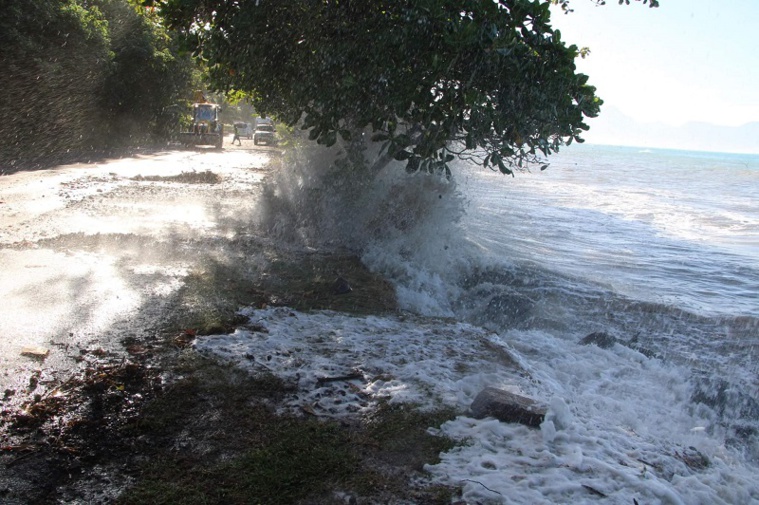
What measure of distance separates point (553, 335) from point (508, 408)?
3400 millimetres

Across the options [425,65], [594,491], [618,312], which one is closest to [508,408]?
[594,491]

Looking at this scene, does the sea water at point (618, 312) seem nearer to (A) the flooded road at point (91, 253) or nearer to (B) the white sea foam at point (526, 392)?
(B) the white sea foam at point (526, 392)

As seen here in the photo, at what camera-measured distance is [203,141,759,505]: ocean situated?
431 cm

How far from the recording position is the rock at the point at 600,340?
297 inches

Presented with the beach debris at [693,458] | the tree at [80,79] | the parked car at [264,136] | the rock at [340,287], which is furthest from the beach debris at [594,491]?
the parked car at [264,136]

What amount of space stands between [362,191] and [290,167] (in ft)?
9.96

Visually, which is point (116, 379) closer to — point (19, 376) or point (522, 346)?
point (19, 376)

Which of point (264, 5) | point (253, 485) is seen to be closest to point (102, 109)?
point (264, 5)

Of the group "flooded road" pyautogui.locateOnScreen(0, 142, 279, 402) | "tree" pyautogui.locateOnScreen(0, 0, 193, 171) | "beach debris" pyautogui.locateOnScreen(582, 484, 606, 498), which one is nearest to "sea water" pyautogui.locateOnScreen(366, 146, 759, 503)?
"beach debris" pyautogui.locateOnScreen(582, 484, 606, 498)

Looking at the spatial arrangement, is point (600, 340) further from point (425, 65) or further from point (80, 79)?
point (80, 79)

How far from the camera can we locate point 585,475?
4.08 metres

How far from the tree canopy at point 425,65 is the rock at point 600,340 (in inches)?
88.7

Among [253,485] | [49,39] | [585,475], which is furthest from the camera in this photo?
[49,39]

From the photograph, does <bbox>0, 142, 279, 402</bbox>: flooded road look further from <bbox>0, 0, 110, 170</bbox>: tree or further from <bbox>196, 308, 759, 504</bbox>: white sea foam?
<bbox>0, 0, 110, 170</bbox>: tree
